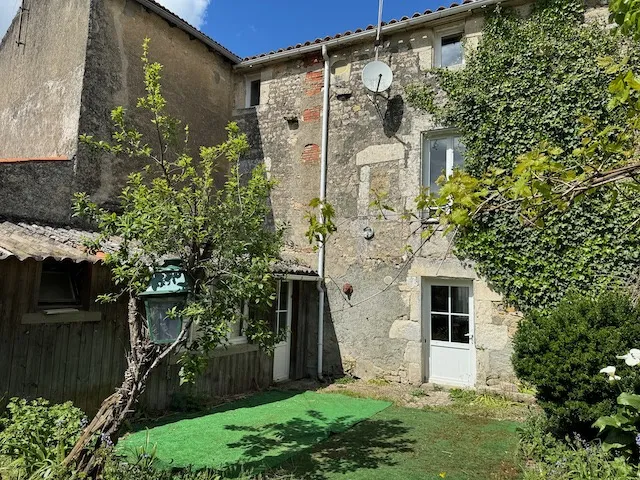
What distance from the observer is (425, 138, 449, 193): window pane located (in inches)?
336

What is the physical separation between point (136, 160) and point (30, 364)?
4.50 metres

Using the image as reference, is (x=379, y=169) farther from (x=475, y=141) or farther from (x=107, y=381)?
(x=107, y=381)

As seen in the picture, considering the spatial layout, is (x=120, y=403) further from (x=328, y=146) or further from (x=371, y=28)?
(x=371, y=28)

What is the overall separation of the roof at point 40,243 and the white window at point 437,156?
572 cm

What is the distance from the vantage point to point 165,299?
153 inches

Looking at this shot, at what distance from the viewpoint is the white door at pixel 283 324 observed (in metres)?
8.68

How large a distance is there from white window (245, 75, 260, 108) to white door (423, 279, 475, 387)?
19.6ft

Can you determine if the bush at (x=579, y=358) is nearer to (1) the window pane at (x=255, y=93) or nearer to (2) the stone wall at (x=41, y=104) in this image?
(2) the stone wall at (x=41, y=104)

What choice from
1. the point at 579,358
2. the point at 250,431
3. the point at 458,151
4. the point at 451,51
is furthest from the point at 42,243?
the point at 451,51

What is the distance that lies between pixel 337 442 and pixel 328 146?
6061 millimetres

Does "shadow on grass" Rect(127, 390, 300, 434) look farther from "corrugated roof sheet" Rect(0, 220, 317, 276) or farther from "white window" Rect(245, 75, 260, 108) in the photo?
"white window" Rect(245, 75, 260, 108)

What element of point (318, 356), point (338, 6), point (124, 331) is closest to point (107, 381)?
point (124, 331)

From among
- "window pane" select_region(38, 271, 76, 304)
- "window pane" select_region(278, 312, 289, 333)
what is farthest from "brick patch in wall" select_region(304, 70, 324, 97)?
"window pane" select_region(38, 271, 76, 304)

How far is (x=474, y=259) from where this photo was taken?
7.78m
